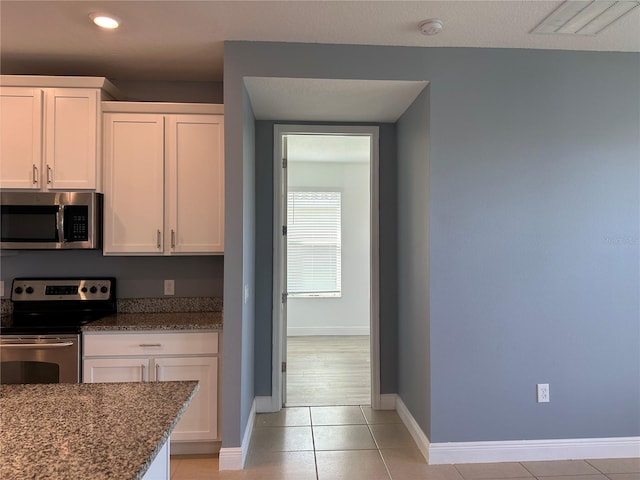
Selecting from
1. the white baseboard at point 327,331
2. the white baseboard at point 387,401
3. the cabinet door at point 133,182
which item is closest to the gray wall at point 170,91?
the cabinet door at point 133,182

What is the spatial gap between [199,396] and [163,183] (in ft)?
4.60

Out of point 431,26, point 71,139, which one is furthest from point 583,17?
point 71,139

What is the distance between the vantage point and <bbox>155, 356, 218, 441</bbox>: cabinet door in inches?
99.7

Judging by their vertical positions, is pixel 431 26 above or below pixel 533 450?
above

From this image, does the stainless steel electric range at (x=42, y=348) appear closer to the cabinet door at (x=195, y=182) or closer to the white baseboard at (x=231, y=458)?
the cabinet door at (x=195, y=182)

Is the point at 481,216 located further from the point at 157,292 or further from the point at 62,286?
the point at 62,286

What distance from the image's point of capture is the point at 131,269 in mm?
3059

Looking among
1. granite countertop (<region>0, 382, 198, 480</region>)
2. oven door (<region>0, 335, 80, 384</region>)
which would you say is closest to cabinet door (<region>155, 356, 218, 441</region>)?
oven door (<region>0, 335, 80, 384</region>)

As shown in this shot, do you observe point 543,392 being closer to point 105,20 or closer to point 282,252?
point 282,252

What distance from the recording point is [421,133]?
8.71ft

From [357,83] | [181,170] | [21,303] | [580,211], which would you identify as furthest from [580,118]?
[21,303]

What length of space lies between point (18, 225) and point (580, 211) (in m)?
3.57

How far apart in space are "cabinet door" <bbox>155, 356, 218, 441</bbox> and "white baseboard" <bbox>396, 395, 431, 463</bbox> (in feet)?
4.26

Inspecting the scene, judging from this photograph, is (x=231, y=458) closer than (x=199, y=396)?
Yes
